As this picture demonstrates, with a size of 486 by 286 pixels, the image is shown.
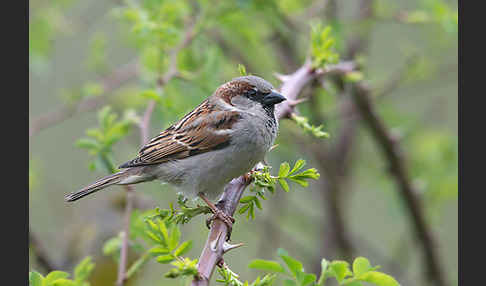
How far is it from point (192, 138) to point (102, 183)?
64 cm

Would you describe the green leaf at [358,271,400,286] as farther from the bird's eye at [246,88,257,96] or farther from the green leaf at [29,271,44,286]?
the bird's eye at [246,88,257,96]

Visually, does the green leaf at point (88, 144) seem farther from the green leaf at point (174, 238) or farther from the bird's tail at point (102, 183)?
the green leaf at point (174, 238)

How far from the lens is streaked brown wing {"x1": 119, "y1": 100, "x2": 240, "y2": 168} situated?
3707 mm

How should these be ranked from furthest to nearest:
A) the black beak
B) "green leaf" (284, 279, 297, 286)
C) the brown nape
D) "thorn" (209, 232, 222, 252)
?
the brown nape < the black beak < "thorn" (209, 232, 222, 252) < "green leaf" (284, 279, 297, 286)

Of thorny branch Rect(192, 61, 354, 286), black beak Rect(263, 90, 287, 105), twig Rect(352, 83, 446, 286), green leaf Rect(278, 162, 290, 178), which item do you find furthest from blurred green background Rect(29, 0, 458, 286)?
green leaf Rect(278, 162, 290, 178)

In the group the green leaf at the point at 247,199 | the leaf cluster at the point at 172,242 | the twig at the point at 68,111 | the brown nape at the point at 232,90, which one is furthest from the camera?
the twig at the point at 68,111

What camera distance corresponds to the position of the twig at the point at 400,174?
5.03 meters

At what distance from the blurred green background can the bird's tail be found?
0.44m

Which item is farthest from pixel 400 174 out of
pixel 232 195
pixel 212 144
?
pixel 232 195

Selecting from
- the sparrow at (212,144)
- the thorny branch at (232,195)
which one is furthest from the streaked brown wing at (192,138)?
the thorny branch at (232,195)

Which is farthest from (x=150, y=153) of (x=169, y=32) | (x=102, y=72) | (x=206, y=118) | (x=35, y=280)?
(x=102, y=72)

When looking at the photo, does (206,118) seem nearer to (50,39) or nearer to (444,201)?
(50,39)

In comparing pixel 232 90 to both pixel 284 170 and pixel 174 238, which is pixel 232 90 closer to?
pixel 284 170

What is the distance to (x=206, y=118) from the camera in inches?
149
